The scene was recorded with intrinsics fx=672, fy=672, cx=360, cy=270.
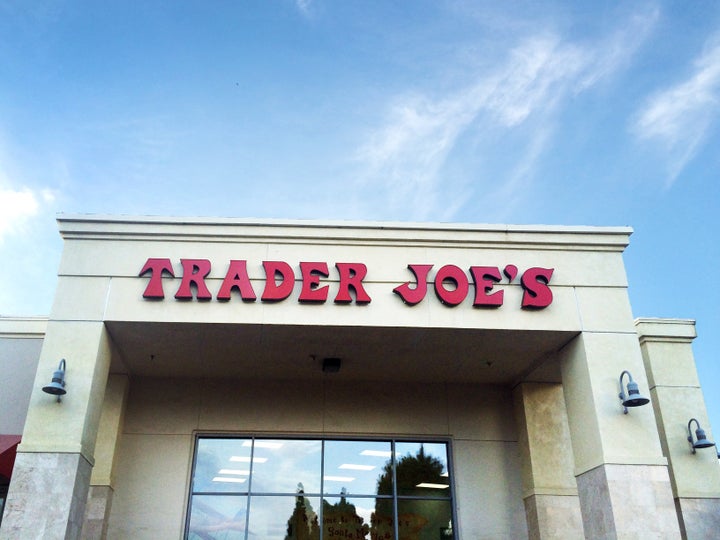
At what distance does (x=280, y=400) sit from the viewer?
542 inches

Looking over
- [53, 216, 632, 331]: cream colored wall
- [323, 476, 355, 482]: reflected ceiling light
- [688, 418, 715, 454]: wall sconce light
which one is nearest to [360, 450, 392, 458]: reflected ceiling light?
[323, 476, 355, 482]: reflected ceiling light

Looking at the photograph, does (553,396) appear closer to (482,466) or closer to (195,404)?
(482,466)

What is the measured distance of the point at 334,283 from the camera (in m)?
11.6

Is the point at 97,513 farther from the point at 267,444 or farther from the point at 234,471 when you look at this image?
the point at 267,444

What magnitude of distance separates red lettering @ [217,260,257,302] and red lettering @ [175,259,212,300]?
0.27 m

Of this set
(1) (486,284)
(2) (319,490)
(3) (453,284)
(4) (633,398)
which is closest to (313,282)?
(3) (453,284)

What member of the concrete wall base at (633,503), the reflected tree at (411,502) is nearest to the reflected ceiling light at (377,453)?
the reflected tree at (411,502)

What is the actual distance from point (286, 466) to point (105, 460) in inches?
134

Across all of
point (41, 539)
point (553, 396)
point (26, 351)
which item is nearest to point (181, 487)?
point (41, 539)

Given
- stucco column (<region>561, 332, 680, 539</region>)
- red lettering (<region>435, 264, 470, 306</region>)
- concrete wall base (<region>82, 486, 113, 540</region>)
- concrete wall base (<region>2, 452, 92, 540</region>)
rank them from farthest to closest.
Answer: concrete wall base (<region>82, 486, 113, 540</region>) < red lettering (<region>435, 264, 470, 306</region>) < stucco column (<region>561, 332, 680, 539</region>) < concrete wall base (<region>2, 452, 92, 540</region>)

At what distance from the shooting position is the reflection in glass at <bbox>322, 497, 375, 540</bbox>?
12805 millimetres

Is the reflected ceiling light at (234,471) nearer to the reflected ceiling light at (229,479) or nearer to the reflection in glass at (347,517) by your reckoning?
the reflected ceiling light at (229,479)

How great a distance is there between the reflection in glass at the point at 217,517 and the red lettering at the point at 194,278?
14.2 feet

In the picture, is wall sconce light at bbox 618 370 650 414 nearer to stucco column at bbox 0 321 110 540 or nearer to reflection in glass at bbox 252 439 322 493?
reflection in glass at bbox 252 439 322 493
